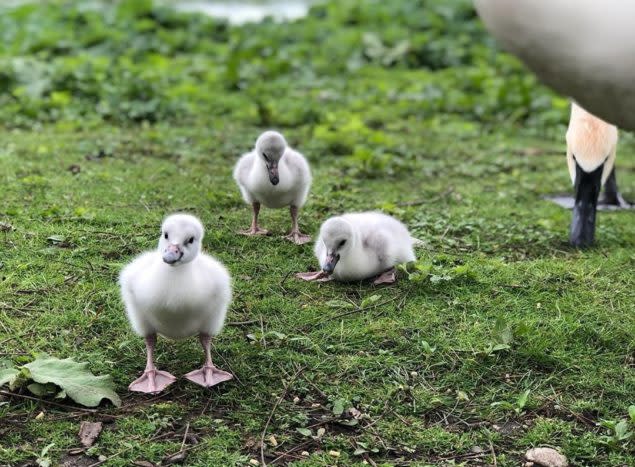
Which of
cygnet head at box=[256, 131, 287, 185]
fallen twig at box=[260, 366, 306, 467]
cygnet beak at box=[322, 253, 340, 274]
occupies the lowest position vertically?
fallen twig at box=[260, 366, 306, 467]

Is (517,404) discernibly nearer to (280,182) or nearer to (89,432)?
(89,432)

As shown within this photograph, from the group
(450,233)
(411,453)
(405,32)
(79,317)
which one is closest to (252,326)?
(79,317)

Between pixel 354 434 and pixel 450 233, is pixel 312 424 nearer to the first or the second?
pixel 354 434

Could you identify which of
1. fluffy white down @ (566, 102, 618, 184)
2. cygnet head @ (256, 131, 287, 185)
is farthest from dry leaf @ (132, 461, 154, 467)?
fluffy white down @ (566, 102, 618, 184)

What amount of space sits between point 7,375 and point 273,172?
2109 mm

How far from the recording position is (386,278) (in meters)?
4.75

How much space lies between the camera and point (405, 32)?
11.8 meters

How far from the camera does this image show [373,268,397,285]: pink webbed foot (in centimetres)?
473

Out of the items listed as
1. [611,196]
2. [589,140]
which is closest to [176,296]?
[589,140]

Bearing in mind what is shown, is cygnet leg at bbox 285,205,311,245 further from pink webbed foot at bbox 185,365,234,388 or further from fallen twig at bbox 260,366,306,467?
pink webbed foot at bbox 185,365,234,388

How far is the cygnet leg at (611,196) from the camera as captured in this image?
6.66m

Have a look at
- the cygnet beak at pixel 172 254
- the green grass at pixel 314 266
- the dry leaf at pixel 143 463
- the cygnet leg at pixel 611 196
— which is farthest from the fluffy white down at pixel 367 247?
the cygnet leg at pixel 611 196

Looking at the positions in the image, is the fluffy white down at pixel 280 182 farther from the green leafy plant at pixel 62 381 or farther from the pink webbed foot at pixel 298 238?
the green leafy plant at pixel 62 381

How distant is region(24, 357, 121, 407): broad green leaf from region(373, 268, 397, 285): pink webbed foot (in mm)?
1630
